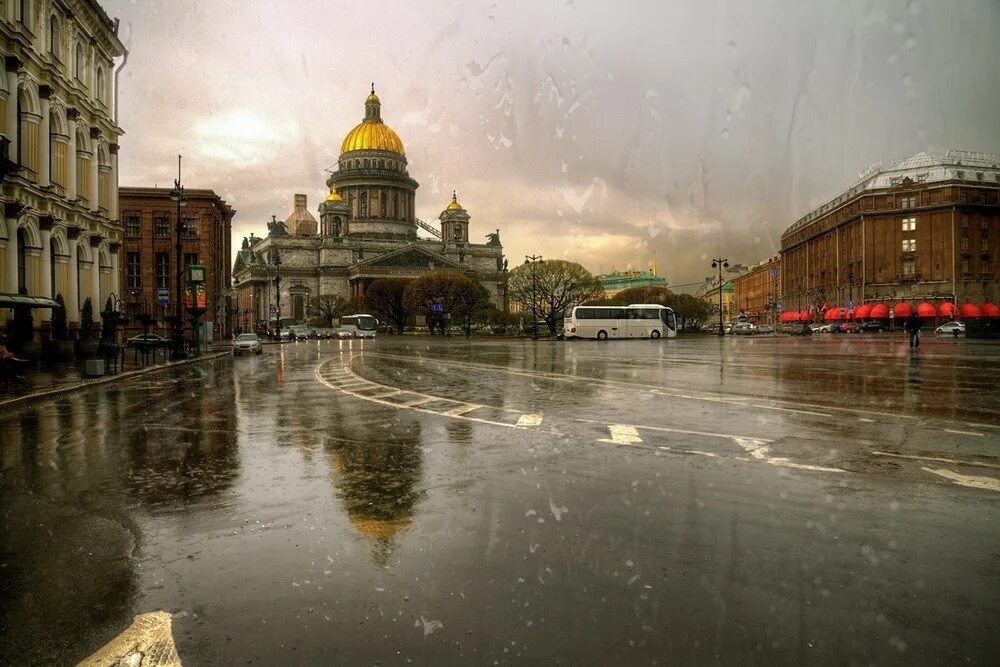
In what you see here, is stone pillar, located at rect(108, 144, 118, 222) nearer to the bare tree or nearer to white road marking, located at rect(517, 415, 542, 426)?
white road marking, located at rect(517, 415, 542, 426)

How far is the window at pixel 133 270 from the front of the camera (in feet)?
200

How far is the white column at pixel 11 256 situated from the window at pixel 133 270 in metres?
38.4

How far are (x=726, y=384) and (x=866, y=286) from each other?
77.2m

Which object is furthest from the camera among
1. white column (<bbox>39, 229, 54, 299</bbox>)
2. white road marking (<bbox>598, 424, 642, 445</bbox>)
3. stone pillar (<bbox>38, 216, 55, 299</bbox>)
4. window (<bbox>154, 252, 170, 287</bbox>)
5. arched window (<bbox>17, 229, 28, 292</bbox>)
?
window (<bbox>154, 252, 170, 287</bbox>)

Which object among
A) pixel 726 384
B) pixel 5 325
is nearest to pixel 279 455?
pixel 726 384

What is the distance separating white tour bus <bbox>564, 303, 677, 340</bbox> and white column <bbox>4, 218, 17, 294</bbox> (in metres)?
43.9

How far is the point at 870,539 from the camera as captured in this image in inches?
182

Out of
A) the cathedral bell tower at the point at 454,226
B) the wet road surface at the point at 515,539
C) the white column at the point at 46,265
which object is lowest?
the wet road surface at the point at 515,539

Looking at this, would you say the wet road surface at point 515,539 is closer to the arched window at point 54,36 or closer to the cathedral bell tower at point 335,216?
the arched window at point 54,36

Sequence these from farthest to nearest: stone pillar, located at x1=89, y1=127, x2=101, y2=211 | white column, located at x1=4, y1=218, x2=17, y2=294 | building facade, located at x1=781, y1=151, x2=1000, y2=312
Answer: building facade, located at x1=781, y1=151, x2=1000, y2=312 → stone pillar, located at x1=89, y1=127, x2=101, y2=211 → white column, located at x1=4, y1=218, x2=17, y2=294

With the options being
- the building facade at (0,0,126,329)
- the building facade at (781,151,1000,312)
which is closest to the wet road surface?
the building facade at (0,0,126,329)

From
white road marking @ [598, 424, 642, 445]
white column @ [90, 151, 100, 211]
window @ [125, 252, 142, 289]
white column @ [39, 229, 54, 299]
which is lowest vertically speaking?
white road marking @ [598, 424, 642, 445]

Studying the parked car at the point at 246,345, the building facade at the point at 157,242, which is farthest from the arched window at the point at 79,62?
the building facade at the point at 157,242

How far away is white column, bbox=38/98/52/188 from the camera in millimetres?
27078
